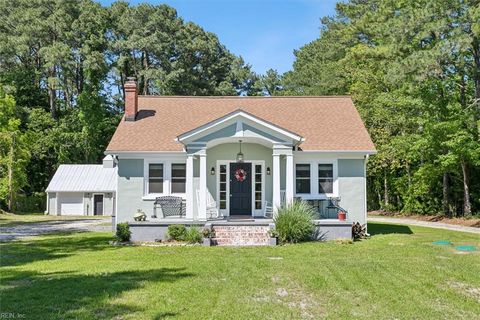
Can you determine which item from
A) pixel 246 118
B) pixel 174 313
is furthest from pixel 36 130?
pixel 174 313

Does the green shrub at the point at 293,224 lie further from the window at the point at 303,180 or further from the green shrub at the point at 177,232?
the green shrub at the point at 177,232

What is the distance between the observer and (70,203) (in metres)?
37.4

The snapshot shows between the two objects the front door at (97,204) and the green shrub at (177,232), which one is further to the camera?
the front door at (97,204)

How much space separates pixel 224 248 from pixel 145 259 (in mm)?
3144

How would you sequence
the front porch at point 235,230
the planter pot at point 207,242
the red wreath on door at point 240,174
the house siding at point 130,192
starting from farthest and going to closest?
the red wreath on door at point 240,174
the house siding at point 130,192
the front porch at point 235,230
the planter pot at point 207,242

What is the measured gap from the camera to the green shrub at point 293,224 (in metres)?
15.3

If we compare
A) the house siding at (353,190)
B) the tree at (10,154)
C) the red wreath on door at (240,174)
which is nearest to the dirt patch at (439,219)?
the house siding at (353,190)

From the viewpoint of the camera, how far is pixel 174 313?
699 centimetres

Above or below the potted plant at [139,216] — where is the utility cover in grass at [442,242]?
below

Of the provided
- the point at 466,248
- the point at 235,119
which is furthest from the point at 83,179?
the point at 466,248

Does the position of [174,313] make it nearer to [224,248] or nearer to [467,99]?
[224,248]

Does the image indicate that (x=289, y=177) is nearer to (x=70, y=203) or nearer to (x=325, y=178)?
(x=325, y=178)

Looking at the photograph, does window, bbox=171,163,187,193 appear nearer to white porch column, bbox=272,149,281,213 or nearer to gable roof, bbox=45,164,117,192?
white porch column, bbox=272,149,281,213

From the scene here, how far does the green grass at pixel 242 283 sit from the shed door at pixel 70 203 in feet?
77.1
